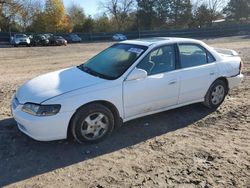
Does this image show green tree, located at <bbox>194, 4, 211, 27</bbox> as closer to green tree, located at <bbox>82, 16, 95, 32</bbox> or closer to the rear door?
green tree, located at <bbox>82, 16, 95, 32</bbox>

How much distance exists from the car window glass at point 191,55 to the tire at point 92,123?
5.89 ft

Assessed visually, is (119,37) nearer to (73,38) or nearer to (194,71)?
(73,38)

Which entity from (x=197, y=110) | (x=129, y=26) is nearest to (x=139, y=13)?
(x=129, y=26)

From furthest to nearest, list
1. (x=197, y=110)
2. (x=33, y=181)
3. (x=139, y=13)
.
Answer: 1. (x=139, y=13)
2. (x=197, y=110)
3. (x=33, y=181)

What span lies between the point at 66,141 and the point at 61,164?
71 centimetres

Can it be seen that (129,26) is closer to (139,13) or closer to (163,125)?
(139,13)

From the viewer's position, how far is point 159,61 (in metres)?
5.77

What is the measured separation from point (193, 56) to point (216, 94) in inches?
38.7

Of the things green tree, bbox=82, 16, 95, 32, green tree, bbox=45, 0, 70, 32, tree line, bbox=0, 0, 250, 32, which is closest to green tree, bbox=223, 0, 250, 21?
tree line, bbox=0, 0, 250, 32

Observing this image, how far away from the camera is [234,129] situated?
225 inches

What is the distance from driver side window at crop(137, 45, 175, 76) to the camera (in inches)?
220

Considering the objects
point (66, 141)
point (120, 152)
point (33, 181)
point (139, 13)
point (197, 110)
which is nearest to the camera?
point (33, 181)

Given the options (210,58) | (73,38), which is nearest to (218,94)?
(210,58)

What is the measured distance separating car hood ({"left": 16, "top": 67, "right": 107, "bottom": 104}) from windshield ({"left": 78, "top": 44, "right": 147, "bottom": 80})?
215mm
